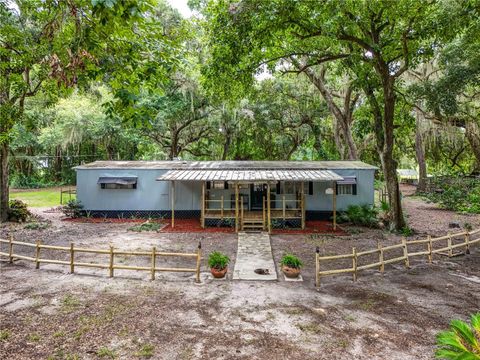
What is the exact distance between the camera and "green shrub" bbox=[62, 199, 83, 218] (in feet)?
54.2

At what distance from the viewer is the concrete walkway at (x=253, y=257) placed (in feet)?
26.8

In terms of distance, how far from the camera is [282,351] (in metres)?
4.71

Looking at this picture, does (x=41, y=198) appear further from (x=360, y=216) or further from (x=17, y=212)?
(x=360, y=216)

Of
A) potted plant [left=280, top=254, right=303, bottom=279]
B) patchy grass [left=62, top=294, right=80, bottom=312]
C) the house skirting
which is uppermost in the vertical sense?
the house skirting

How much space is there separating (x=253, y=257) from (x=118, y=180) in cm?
985

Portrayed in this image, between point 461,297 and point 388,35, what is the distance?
31.8 ft

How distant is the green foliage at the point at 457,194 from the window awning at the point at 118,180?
63.9 feet

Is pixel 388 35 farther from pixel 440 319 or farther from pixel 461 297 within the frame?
pixel 440 319

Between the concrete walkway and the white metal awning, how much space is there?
101 inches

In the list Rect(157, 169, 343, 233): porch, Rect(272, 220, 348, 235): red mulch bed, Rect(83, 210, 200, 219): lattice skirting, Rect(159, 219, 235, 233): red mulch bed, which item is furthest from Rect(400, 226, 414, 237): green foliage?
Rect(83, 210, 200, 219): lattice skirting

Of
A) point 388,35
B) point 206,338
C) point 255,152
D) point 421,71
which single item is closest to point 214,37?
point 388,35

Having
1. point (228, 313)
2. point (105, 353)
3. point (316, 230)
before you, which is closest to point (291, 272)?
point (228, 313)

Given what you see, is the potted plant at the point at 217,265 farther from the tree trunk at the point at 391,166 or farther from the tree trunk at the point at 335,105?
the tree trunk at the point at 335,105

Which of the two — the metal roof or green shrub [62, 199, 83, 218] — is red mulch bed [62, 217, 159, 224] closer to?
green shrub [62, 199, 83, 218]
